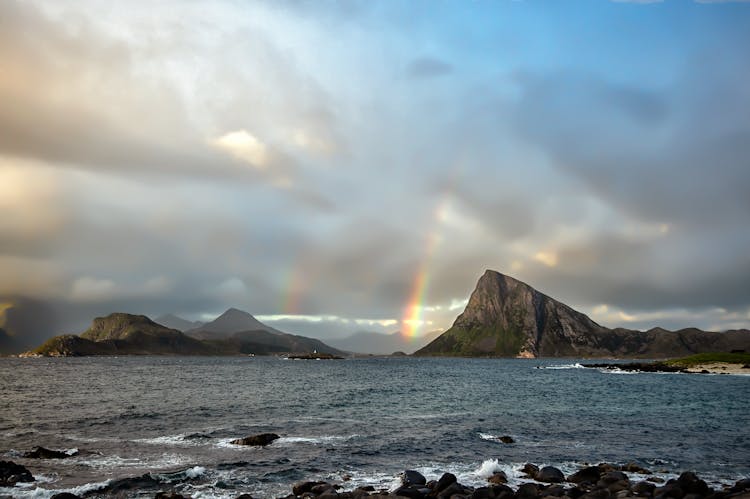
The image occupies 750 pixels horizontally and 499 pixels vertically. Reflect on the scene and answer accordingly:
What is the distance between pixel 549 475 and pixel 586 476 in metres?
2.71

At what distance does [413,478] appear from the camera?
118 ft

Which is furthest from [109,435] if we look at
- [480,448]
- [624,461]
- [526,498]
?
[624,461]

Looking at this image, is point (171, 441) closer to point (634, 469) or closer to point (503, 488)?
point (503, 488)

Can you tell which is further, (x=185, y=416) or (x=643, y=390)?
(x=643, y=390)

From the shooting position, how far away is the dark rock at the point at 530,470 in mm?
38759

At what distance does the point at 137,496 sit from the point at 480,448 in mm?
30902

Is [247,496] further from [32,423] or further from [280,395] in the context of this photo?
[280,395]

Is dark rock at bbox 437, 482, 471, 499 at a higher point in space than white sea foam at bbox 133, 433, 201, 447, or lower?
higher

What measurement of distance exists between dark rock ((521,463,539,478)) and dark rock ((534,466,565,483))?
2.07ft

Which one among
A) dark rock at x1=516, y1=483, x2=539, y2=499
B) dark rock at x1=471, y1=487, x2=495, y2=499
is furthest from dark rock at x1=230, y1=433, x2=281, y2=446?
dark rock at x1=516, y1=483, x2=539, y2=499

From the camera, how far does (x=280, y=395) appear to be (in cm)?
10025

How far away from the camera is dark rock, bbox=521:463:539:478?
38759 mm

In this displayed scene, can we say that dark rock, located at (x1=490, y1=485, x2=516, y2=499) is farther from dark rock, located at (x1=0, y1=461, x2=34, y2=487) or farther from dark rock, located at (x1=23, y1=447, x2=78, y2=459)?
dark rock, located at (x1=23, y1=447, x2=78, y2=459)

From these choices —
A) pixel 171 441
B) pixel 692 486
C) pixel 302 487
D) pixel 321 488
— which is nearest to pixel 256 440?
pixel 171 441
